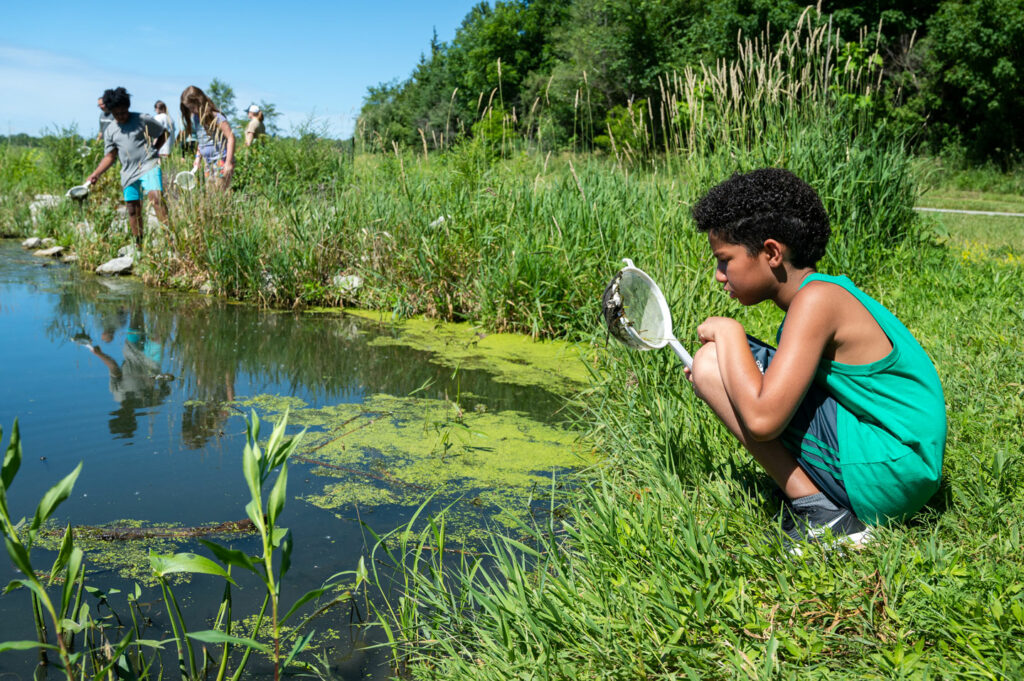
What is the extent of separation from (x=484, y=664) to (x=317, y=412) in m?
2.40

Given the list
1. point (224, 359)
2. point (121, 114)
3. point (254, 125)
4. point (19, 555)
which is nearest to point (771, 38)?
point (254, 125)

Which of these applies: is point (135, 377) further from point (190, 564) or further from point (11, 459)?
point (190, 564)

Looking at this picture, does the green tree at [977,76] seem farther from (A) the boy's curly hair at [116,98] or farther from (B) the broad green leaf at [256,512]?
(B) the broad green leaf at [256,512]

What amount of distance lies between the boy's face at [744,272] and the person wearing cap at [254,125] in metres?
7.14

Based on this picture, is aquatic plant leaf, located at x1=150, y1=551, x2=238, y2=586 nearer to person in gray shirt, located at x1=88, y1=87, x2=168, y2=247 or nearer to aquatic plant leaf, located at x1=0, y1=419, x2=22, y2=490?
aquatic plant leaf, located at x1=0, y1=419, x2=22, y2=490

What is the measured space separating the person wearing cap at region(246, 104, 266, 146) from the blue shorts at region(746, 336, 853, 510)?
7393 millimetres

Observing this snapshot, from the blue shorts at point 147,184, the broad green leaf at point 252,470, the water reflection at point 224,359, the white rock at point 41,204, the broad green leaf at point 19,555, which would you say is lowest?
the water reflection at point 224,359

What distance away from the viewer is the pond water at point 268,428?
251 cm

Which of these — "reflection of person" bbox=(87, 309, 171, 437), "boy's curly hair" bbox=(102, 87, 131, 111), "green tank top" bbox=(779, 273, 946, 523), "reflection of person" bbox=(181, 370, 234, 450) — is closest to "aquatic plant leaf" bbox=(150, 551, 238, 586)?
"green tank top" bbox=(779, 273, 946, 523)

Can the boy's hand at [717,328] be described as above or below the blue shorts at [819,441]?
above

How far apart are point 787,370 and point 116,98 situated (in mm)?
7683

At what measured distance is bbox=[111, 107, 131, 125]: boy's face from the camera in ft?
25.1

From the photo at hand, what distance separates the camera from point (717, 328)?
213 centimetres

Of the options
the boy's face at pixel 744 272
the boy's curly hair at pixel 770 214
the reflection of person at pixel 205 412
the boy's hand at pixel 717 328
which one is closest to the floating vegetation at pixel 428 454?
the reflection of person at pixel 205 412
